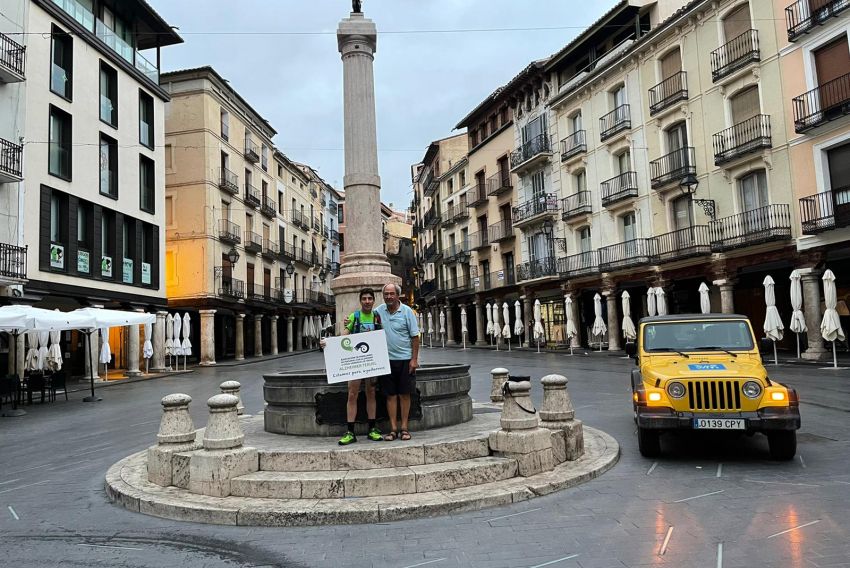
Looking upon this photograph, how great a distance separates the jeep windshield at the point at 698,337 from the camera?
8.13 metres

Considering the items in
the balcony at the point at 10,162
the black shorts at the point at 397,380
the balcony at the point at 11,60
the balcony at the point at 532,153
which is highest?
the balcony at the point at 532,153

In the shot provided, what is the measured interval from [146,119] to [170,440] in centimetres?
2587

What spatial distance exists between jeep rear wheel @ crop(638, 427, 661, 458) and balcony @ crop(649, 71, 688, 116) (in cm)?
2234

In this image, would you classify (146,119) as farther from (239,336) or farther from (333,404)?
(333,404)

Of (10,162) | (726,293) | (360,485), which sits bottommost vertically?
(360,485)

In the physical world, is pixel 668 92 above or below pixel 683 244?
above

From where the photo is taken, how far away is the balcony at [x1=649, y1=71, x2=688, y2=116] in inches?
1022

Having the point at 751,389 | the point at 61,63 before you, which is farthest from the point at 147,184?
the point at 751,389

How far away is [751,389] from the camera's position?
22.5 ft

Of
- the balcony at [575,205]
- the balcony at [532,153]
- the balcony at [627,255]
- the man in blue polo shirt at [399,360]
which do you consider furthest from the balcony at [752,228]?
the man in blue polo shirt at [399,360]

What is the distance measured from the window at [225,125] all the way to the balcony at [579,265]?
2154cm

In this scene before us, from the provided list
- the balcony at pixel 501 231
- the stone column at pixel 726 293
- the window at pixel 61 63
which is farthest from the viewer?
the balcony at pixel 501 231

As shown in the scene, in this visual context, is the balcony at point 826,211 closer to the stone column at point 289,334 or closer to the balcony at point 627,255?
the balcony at point 627,255

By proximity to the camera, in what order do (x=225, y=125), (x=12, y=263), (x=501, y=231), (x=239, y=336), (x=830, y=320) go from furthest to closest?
(x=501, y=231) < (x=239, y=336) < (x=225, y=125) < (x=12, y=263) < (x=830, y=320)
